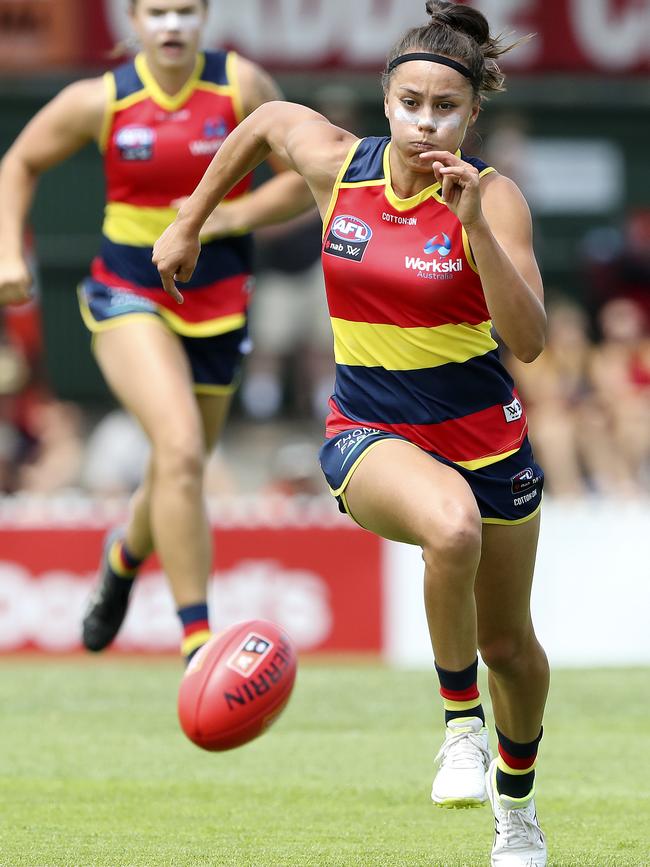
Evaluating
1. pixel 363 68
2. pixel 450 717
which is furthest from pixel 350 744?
pixel 363 68

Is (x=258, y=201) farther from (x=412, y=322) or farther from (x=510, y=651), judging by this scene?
(x=510, y=651)

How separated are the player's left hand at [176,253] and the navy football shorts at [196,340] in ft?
5.49

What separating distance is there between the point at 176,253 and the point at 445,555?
1323mm

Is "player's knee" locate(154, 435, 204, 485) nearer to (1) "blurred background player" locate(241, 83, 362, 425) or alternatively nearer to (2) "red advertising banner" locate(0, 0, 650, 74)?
(1) "blurred background player" locate(241, 83, 362, 425)

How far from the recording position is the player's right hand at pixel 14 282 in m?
6.42

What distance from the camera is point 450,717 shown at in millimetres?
4555

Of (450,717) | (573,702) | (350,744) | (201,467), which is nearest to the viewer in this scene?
(450,717)

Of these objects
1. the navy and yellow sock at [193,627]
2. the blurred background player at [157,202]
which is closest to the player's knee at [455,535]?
the navy and yellow sock at [193,627]

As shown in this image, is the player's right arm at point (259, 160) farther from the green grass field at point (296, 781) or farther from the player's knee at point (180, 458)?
the green grass field at point (296, 781)

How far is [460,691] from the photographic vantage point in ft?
14.8

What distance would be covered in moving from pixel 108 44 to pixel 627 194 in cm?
477

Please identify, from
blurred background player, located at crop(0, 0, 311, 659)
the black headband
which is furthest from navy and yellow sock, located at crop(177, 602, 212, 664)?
the black headband

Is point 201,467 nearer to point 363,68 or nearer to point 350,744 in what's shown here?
point 350,744

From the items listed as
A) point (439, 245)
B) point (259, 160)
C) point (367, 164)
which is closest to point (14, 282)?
point (259, 160)
